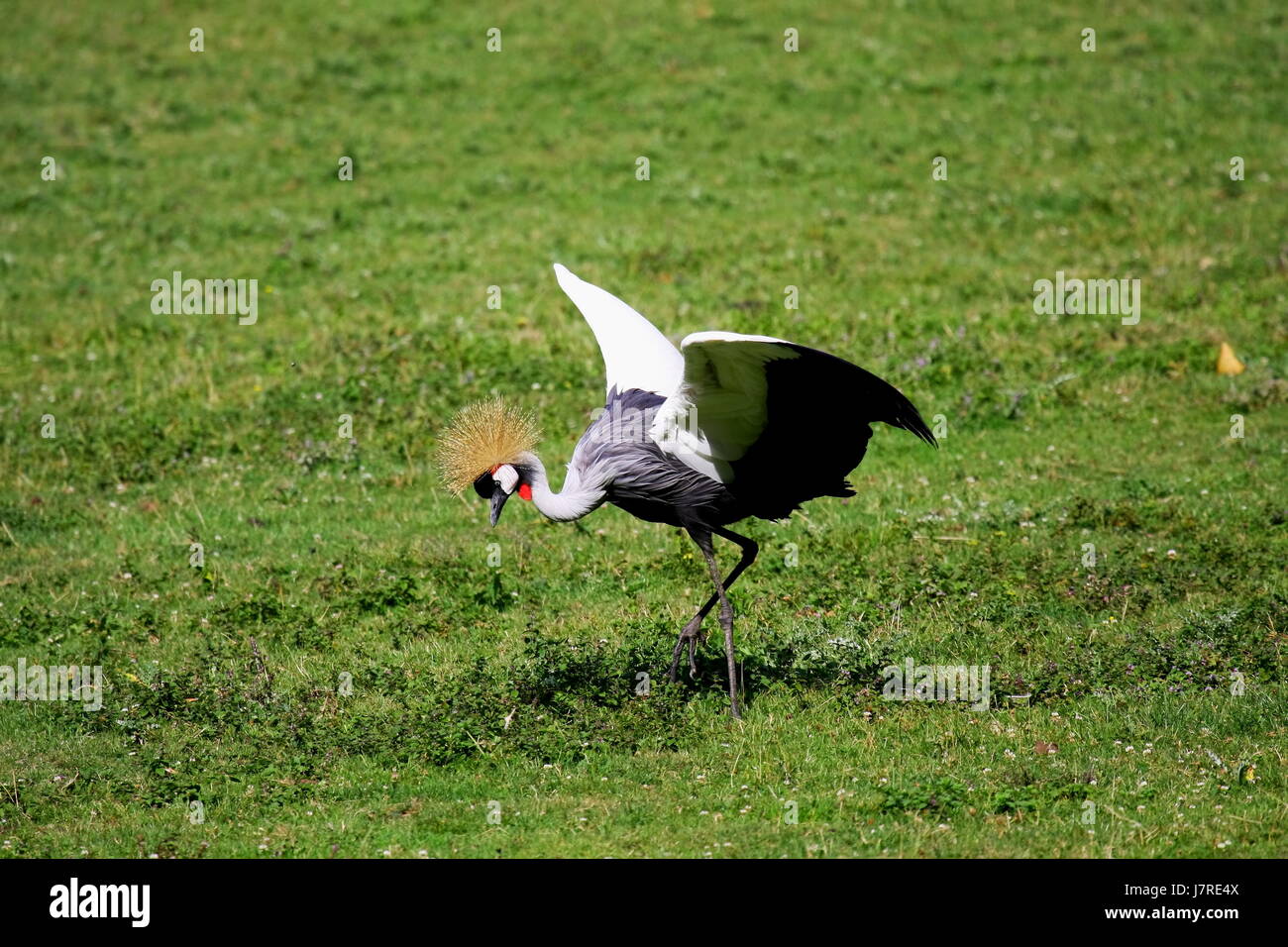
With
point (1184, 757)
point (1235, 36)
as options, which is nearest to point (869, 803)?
point (1184, 757)

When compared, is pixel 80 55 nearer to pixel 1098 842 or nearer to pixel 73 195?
pixel 73 195

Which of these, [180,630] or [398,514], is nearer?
[180,630]

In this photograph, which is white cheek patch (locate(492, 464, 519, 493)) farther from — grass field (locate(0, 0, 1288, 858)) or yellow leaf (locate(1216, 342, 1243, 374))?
yellow leaf (locate(1216, 342, 1243, 374))

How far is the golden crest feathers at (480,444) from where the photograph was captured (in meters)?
8.00

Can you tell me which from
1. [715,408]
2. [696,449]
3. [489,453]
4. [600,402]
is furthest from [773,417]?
[600,402]

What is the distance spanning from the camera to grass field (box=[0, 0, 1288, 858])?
741 cm

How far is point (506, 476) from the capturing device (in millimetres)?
8031

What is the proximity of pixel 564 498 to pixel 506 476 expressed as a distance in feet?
1.12

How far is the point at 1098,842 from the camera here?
6.54 metres

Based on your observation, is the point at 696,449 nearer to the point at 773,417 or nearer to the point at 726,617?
the point at 773,417

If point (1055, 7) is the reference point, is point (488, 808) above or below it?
below

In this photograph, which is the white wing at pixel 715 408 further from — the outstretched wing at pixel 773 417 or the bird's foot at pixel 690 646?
the bird's foot at pixel 690 646

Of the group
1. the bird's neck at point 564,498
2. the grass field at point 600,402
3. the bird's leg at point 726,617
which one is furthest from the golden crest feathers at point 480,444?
the grass field at point 600,402

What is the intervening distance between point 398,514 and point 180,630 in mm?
2313
